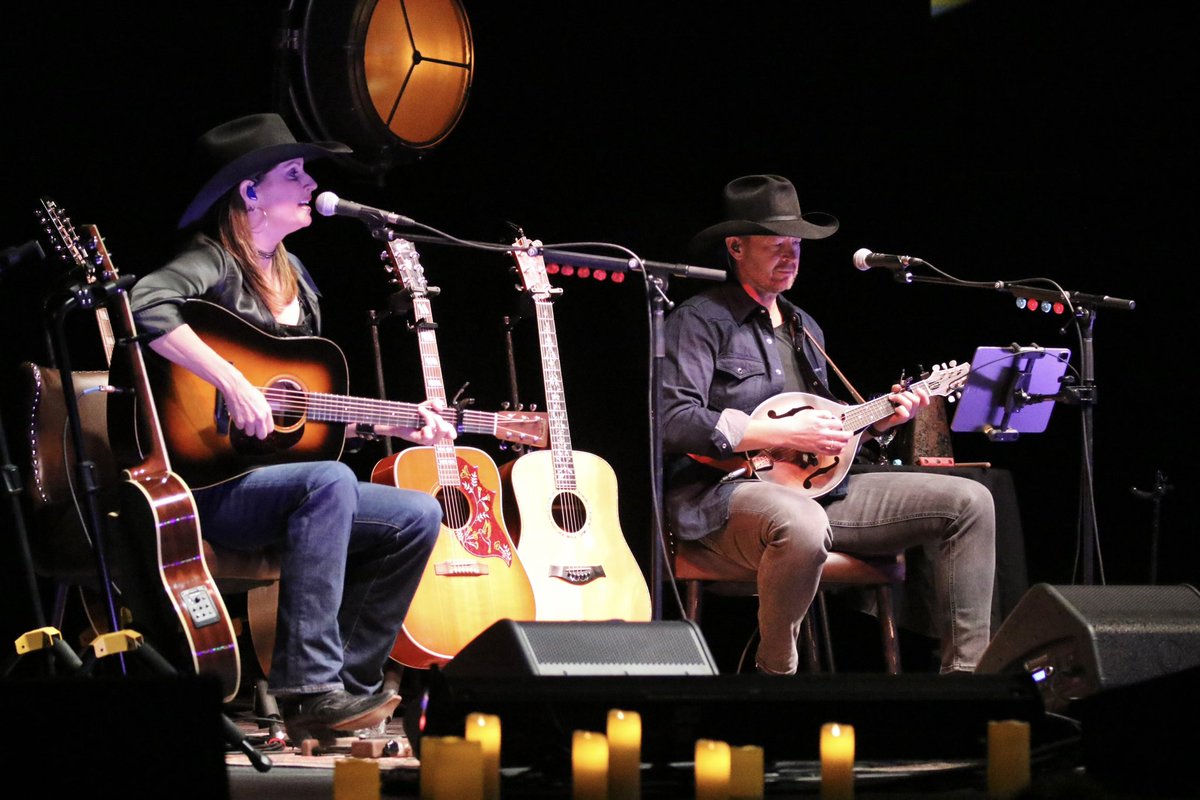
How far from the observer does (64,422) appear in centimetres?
390

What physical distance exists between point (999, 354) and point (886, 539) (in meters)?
0.77

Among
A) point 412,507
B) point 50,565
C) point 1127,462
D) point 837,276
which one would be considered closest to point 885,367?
point 837,276

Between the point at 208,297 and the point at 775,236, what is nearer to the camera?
the point at 208,297

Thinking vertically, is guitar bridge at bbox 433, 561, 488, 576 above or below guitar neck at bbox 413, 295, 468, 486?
below

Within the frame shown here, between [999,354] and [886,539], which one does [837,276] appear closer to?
[999,354]

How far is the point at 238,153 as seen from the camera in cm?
399

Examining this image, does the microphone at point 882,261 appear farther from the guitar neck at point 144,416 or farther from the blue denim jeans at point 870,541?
the guitar neck at point 144,416

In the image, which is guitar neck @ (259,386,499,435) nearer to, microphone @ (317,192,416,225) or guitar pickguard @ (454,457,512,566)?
guitar pickguard @ (454,457,512,566)

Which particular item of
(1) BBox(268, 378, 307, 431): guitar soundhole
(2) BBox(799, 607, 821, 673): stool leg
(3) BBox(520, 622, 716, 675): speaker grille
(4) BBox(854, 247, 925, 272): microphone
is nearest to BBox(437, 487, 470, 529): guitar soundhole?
(1) BBox(268, 378, 307, 431): guitar soundhole

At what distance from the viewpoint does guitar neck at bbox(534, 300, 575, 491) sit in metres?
4.57

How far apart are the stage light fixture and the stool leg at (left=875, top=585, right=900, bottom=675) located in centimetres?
217

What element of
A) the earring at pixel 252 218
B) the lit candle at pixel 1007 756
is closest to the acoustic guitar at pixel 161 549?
the earring at pixel 252 218

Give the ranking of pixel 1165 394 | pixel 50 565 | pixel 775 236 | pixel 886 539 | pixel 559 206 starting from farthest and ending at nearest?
pixel 1165 394 < pixel 559 206 < pixel 775 236 < pixel 886 539 < pixel 50 565

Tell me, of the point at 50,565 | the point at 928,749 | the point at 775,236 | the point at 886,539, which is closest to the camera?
the point at 928,749
